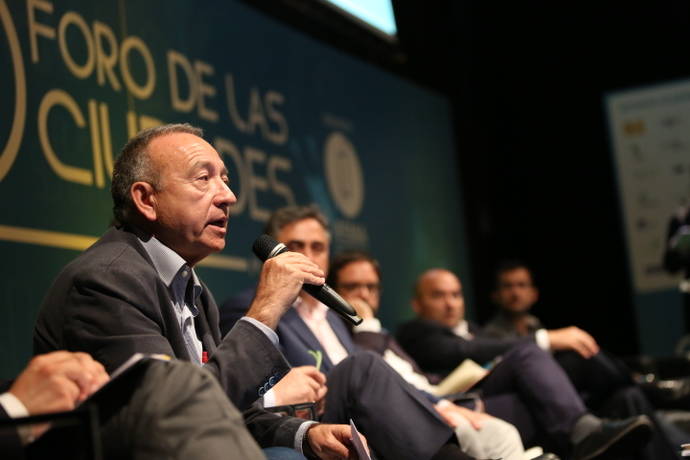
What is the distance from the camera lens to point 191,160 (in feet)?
7.89

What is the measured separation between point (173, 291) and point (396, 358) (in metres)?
2.05

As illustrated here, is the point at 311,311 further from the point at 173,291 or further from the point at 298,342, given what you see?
the point at 173,291

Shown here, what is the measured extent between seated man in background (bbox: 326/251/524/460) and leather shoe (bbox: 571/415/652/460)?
0.78ft

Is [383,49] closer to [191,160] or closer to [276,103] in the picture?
[276,103]

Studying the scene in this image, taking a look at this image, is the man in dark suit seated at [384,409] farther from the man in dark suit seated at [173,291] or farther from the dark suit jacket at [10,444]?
the dark suit jacket at [10,444]

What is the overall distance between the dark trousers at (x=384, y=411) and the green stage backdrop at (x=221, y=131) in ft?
3.74

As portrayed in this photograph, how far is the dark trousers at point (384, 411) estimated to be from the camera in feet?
9.26

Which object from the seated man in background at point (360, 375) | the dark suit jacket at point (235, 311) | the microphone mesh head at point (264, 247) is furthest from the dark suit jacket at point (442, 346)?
the microphone mesh head at point (264, 247)

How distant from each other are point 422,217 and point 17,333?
3860 mm

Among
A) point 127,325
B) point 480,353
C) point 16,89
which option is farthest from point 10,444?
point 480,353

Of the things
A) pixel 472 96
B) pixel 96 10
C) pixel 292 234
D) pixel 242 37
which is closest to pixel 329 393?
pixel 292 234

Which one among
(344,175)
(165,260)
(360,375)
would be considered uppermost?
(344,175)

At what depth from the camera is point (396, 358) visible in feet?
13.8

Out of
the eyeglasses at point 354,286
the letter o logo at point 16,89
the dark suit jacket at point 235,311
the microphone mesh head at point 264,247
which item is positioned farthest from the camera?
the eyeglasses at point 354,286
